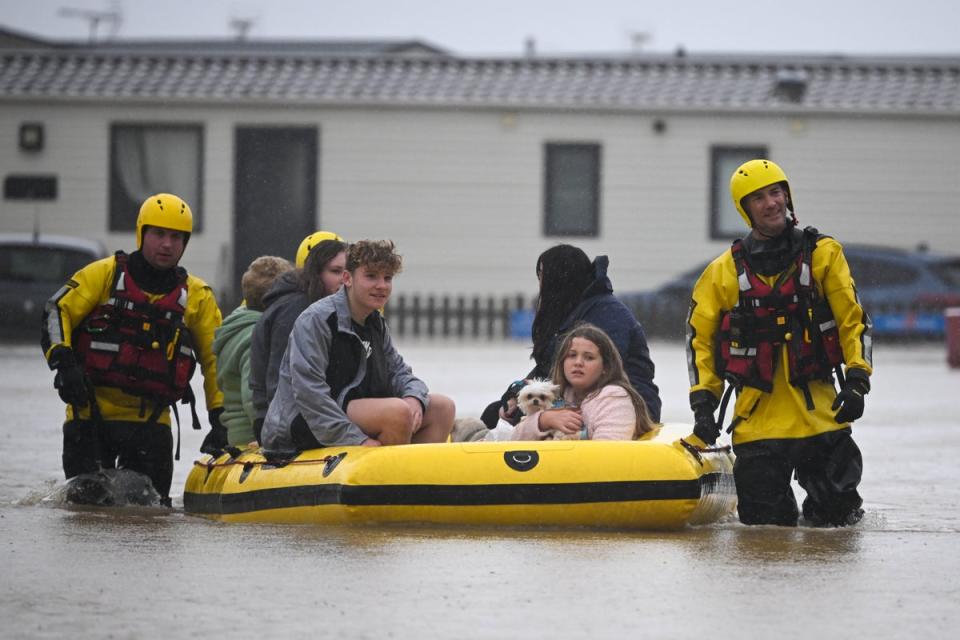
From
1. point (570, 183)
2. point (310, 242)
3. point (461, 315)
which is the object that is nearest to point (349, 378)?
point (310, 242)

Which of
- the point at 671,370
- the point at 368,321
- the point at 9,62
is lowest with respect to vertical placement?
the point at 671,370

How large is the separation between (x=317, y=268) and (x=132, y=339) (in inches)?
42.1

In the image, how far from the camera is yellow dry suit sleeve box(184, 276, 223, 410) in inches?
420

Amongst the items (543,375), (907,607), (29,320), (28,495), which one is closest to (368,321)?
(543,375)

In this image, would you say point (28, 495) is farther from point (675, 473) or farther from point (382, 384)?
point (675, 473)

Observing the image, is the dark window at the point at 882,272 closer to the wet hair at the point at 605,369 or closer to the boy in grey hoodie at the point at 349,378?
the wet hair at the point at 605,369

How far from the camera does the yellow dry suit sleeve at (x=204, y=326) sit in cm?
1067

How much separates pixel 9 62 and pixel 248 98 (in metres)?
4.88

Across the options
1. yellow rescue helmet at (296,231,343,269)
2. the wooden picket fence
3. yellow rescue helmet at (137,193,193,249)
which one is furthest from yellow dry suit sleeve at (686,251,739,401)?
the wooden picket fence

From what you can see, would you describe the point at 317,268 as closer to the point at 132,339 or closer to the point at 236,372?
the point at 236,372

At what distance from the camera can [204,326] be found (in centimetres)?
1072

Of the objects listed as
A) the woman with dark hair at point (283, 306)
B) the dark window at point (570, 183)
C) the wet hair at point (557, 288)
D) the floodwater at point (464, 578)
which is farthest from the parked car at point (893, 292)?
the woman with dark hair at point (283, 306)

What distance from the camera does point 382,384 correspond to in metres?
9.94

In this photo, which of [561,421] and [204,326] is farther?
[204,326]
